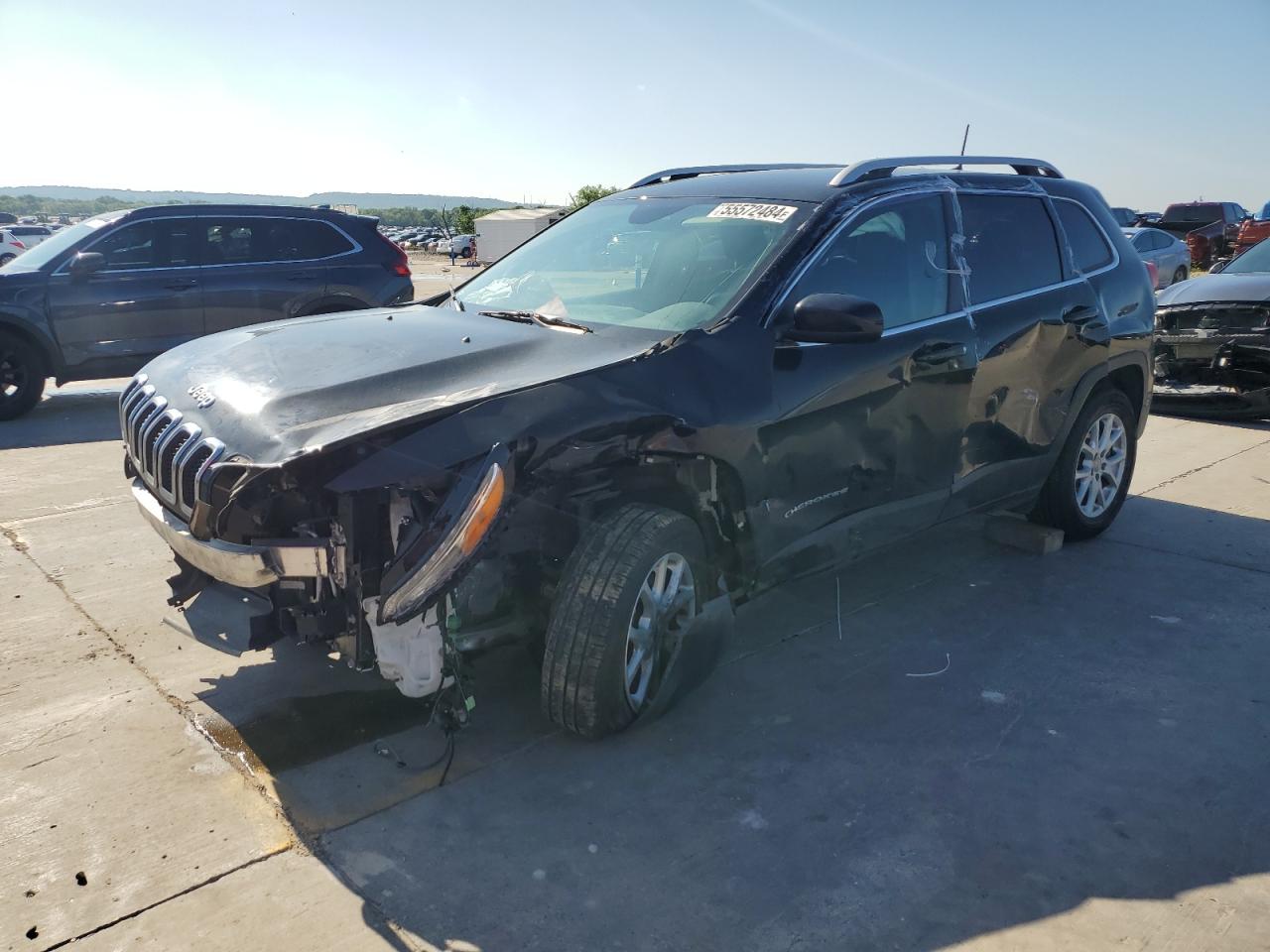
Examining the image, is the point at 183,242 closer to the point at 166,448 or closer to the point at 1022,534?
the point at 166,448

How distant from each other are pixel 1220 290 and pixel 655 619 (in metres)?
8.34

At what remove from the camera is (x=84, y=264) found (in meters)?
9.16

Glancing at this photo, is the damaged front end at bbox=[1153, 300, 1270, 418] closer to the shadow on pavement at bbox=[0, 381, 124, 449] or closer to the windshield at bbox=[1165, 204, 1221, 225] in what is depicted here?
the shadow on pavement at bbox=[0, 381, 124, 449]

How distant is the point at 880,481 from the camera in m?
4.16

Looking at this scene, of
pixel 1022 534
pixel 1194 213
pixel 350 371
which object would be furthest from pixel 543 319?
pixel 1194 213

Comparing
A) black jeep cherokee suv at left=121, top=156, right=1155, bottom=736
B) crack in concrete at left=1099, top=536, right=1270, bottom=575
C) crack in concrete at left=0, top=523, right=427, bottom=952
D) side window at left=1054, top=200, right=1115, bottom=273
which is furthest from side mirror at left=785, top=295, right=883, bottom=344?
crack in concrete at left=1099, top=536, right=1270, bottom=575

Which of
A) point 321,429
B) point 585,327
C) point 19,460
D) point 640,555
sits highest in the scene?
point 585,327

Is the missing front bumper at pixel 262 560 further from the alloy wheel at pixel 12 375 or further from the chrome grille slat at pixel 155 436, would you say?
the alloy wheel at pixel 12 375

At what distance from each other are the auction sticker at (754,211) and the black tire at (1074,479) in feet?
7.38

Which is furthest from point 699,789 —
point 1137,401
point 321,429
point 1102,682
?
point 1137,401

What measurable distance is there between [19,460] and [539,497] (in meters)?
5.80

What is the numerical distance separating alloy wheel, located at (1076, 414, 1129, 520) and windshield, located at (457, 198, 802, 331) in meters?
2.49

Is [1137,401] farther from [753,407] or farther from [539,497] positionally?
[539,497]

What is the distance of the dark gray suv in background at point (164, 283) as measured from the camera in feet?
29.7
